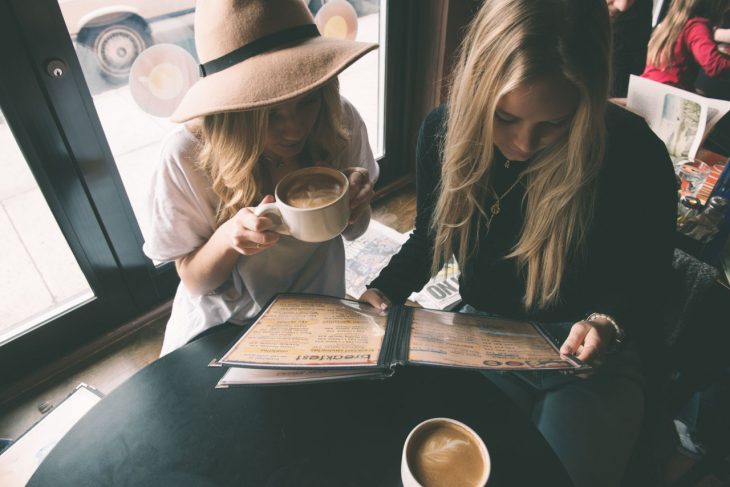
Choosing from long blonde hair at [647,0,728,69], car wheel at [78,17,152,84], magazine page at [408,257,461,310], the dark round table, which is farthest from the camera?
long blonde hair at [647,0,728,69]

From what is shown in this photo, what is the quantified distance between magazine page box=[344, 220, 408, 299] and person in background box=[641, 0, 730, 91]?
5.86 feet

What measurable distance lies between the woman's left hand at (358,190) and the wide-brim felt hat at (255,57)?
0.84 feet

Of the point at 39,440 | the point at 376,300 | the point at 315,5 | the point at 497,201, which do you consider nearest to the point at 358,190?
the point at 376,300

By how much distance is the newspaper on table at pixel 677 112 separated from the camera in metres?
1.55

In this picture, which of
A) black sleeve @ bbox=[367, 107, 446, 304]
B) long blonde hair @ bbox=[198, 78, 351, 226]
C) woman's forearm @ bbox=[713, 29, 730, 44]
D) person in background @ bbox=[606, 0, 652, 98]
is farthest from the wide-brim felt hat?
woman's forearm @ bbox=[713, 29, 730, 44]

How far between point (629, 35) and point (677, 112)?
862mm

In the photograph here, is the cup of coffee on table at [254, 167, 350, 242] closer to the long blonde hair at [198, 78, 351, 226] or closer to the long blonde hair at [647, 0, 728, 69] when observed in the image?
the long blonde hair at [198, 78, 351, 226]

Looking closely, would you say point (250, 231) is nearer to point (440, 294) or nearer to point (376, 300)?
point (376, 300)

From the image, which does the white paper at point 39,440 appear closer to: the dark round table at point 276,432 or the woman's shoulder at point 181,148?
the dark round table at point 276,432

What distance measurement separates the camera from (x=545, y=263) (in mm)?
1057

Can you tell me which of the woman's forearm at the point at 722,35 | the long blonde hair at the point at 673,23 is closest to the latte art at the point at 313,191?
the long blonde hair at the point at 673,23

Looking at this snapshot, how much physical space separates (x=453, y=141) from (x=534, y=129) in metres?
0.20

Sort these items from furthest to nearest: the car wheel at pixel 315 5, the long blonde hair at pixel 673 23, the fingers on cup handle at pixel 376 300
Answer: the long blonde hair at pixel 673 23, the car wheel at pixel 315 5, the fingers on cup handle at pixel 376 300

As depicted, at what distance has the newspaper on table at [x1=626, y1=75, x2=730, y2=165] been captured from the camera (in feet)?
5.10
